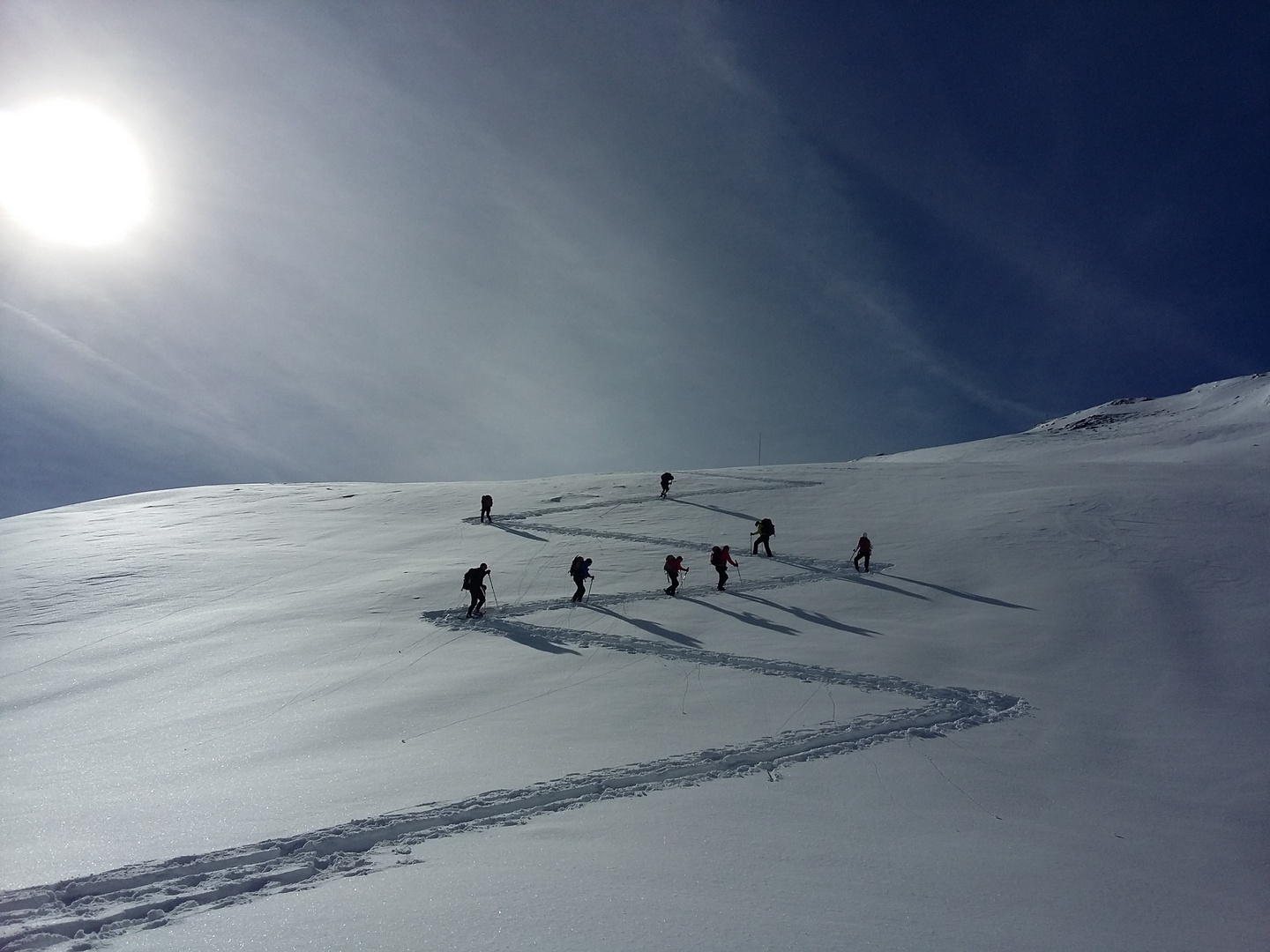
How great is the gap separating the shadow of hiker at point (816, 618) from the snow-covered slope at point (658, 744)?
119mm

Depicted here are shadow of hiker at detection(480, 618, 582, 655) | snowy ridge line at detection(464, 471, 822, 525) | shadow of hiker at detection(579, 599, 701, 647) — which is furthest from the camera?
snowy ridge line at detection(464, 471, 822, 525)

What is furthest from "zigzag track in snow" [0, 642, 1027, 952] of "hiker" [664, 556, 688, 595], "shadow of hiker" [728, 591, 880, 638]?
"hiker" [664, 556, 688, 595]

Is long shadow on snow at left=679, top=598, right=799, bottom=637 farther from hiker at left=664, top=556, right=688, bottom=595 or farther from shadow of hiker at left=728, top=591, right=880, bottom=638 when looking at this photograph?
shadow of hiker at left=728, top=591, right=880, bottom=638

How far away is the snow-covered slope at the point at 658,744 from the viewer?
224 inches

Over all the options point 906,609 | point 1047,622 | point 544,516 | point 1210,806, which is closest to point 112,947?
point 1210,806

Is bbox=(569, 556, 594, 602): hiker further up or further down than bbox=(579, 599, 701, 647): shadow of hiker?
further up

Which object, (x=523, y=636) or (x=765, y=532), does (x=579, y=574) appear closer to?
(x=523, y=636)

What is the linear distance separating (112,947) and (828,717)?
8.19m

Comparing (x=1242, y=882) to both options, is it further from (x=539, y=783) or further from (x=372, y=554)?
(x=372, y=554)

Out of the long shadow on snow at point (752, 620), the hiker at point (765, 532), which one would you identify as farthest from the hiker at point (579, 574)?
the hiker at point (765, 532)

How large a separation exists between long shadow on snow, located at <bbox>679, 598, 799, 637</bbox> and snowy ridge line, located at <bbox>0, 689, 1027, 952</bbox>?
484 cm

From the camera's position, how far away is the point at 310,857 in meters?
6.35

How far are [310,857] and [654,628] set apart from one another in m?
8.74

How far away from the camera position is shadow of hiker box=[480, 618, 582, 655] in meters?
13.2
